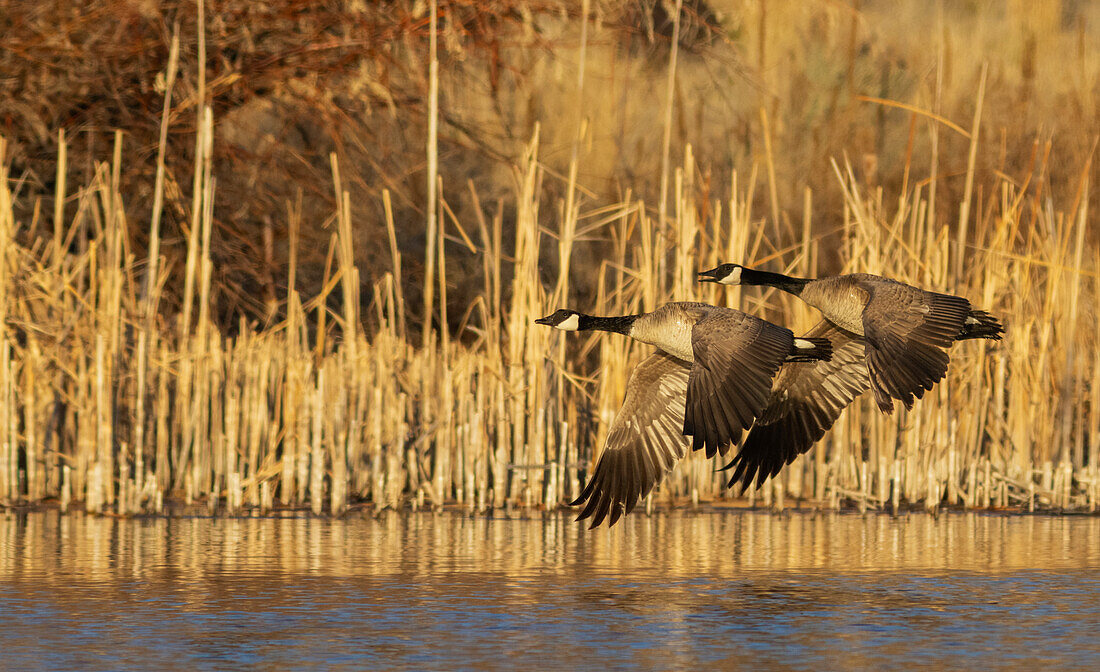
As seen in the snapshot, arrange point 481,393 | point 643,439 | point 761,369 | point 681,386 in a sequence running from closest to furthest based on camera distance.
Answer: point 761,369 → point 643,439 → point 681,386 → point 481,393

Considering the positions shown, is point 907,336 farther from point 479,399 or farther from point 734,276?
point 479,399

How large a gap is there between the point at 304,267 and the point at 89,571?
8.93m

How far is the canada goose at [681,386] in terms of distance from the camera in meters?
7.07

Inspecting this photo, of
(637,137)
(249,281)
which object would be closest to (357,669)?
(249,281)

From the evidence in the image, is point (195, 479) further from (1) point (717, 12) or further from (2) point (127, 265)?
(1) point (717, 12)

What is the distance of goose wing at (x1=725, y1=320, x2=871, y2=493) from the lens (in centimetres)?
836

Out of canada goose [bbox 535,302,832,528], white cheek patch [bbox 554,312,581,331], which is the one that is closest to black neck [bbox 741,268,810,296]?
canada goose [bbox 535,302,832,528]

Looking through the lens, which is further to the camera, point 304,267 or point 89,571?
point 304,267

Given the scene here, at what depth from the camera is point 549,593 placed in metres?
7.64

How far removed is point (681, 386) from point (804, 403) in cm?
69

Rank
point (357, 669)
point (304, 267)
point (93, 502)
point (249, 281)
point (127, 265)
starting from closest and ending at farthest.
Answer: point (357, 669) < point (93, 502) < point (127, 265) < point (249, 281) < point (304, 267)

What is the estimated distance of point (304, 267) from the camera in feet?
55.6

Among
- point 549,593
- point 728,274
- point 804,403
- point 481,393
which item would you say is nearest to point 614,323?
point 728,274

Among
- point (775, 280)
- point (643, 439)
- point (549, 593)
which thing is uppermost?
point (775, 280)
